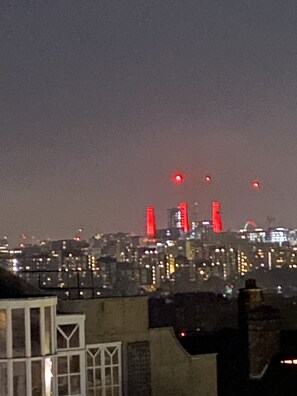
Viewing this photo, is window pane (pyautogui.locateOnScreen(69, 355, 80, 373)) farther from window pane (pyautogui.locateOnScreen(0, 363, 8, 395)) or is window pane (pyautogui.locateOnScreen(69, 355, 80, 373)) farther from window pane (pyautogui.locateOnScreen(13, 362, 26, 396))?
window pane (pyautogui.locateOnScreen(0, 363, 8, 395))

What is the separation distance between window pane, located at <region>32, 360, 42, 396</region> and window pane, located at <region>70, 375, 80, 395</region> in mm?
1379

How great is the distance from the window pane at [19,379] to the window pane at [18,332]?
19 cm

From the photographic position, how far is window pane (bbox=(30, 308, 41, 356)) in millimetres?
14711

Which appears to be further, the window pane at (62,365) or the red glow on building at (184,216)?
the red glow on building at (184,216)

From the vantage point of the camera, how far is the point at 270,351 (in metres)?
22.8

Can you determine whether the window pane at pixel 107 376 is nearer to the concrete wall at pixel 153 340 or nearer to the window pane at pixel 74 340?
the concrete wall at pixel 153 340

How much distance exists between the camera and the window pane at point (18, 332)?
14.6 meters

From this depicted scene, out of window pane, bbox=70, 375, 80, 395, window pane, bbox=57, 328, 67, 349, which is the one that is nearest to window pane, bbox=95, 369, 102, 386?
window pane, bbox=70, 375, 80, 395

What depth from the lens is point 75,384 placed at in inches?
643

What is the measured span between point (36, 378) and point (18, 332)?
2.29 feet

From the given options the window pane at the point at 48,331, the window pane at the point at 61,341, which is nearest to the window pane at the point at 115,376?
the window pane at the point at 61,341

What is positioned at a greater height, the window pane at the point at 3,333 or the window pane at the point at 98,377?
the window pane at the point at 3,333

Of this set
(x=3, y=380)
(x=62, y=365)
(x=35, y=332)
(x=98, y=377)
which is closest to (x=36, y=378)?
(x=3, y=380)

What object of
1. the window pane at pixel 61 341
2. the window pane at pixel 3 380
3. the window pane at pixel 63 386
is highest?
the window pane at pixel 61 341
